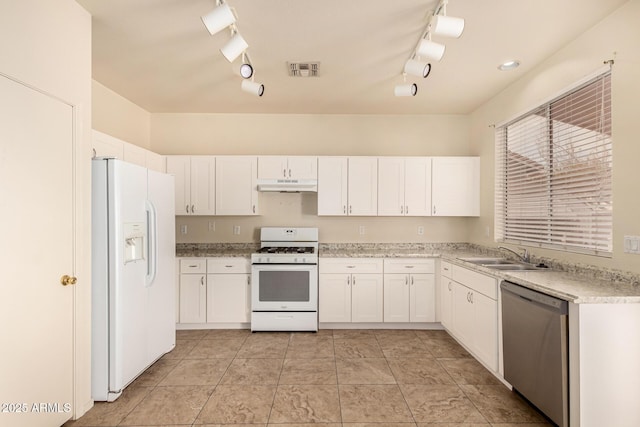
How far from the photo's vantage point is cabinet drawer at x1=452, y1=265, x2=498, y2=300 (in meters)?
2.57

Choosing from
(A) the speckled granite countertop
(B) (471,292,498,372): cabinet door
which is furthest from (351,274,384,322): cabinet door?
(B) (471,292,498,372): cabinet door

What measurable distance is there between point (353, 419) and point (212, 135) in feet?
12.0

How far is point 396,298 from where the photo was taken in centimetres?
373

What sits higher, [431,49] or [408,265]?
[431,49]

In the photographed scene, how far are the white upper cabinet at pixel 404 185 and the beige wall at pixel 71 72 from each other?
2.98 m

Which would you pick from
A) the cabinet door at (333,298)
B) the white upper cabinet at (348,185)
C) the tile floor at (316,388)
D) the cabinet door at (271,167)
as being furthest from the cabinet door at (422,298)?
the cabinet door at (271,167)

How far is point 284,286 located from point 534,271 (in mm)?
2432

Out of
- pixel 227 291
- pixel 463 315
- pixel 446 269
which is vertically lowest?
pixel 463 315

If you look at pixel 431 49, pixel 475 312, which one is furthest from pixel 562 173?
pixel 431 49

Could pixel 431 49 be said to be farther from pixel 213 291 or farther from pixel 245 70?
pixel 213 291

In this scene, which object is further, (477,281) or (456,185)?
(456,185)

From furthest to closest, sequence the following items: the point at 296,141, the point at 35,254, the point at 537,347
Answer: the point at 296,141, the point at 537,347, the point at 35,254

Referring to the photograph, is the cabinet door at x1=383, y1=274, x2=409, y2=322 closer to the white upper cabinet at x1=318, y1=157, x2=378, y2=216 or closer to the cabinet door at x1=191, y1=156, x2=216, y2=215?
the white upper cabinet at x1=318, y1=157, x2=378, y2=216

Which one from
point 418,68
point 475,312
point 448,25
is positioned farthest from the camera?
point 475,312
